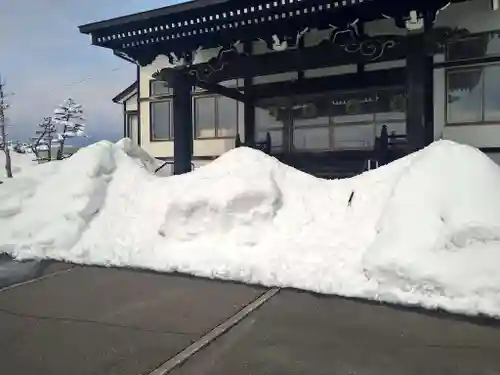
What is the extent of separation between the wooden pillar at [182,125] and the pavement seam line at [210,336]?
21.5ft

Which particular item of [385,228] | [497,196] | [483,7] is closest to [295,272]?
[385,228]

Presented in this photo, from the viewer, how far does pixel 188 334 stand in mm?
3258

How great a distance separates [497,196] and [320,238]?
80.6 inches

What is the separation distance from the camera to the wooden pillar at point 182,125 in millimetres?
10164

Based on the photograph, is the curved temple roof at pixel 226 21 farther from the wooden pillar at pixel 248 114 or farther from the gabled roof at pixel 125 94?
the gabled roof at pixel 125 94

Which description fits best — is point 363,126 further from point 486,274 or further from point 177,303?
point 177,303

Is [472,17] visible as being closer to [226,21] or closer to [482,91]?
[482,91]

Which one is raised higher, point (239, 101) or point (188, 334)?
point (239, 101)

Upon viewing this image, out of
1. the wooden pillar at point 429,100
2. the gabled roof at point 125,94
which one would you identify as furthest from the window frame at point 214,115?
the wooden pillar at point 429,100

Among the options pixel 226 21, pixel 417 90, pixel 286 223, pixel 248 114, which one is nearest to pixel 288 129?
pixel 248 114

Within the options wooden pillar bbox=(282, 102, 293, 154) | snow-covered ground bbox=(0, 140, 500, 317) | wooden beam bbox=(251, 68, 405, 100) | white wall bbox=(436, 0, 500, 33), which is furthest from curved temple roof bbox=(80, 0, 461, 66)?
snow-covered ground bbox=(0, 140, 500, 317)

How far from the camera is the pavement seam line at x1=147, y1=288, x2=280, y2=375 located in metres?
2.73

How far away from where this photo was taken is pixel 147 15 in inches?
366

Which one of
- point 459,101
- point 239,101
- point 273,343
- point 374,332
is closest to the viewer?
point 273,343
